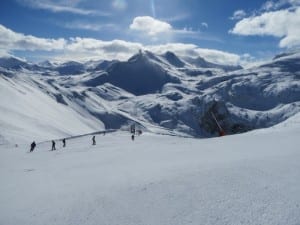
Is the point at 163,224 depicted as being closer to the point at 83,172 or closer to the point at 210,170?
the point at 210,170

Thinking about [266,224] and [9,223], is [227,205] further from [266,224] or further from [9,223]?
[9,223]

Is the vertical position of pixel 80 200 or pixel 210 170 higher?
pixel 210 170

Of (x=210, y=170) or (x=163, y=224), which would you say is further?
(x=210, y=170)

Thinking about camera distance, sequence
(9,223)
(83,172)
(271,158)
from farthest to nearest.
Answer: (83,172), (271,158), (9,223)

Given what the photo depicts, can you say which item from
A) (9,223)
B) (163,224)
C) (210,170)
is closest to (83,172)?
(9,223)

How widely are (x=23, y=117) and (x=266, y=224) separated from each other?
174 m

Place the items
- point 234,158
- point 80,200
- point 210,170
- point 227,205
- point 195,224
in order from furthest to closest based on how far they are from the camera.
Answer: point 234,158, point 210,170, point 80,200, point 227,205, point 195,224

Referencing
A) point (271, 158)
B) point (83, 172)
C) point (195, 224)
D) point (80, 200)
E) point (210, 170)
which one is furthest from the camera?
point (83, 172)

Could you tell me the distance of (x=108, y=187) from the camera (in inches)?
718

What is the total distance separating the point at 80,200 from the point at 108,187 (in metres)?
1.86

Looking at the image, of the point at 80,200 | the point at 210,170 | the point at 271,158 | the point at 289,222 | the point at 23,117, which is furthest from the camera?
the point at 23,117

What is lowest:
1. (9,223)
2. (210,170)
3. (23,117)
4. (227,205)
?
(9,223)

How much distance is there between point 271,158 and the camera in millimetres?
19250

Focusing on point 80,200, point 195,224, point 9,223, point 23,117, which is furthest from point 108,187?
point 23,117
